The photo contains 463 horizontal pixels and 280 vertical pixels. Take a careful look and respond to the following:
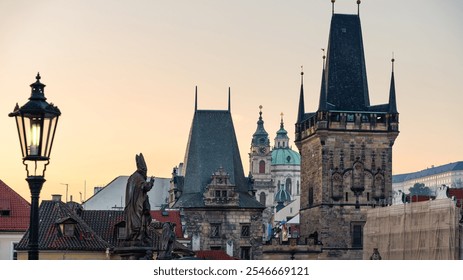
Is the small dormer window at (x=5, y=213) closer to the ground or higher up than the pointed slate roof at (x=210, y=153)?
closer to the ground

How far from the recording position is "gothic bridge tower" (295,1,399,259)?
240 feet

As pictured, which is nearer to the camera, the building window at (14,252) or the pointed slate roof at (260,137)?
the building window at (14,252)

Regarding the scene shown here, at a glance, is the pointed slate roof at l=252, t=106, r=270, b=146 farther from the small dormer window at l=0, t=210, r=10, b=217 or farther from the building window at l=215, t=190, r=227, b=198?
the small dormer window at l=0, t=210, r=10, b=217

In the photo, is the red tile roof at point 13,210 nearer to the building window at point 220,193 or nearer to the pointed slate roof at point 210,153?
the building window at point 220,193

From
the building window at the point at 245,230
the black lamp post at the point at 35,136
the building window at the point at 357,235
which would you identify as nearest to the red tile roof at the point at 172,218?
the building window at the point at 245,230

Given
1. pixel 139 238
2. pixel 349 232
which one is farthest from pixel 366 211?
pixel 139 238

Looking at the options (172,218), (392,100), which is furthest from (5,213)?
(392,100)

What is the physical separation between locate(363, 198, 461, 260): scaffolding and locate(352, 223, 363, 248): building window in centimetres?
127

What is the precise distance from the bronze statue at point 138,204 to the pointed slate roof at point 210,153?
51598mm

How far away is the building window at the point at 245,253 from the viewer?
66.7 m

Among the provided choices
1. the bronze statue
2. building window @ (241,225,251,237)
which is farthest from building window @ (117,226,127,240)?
building window @ (241,225,251,237)

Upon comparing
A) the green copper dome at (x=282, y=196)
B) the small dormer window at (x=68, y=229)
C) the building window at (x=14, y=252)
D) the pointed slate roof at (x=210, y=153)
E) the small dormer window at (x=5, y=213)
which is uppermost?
the green copper dome at (x=282, y=196)

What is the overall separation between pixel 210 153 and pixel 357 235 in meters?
8.77
